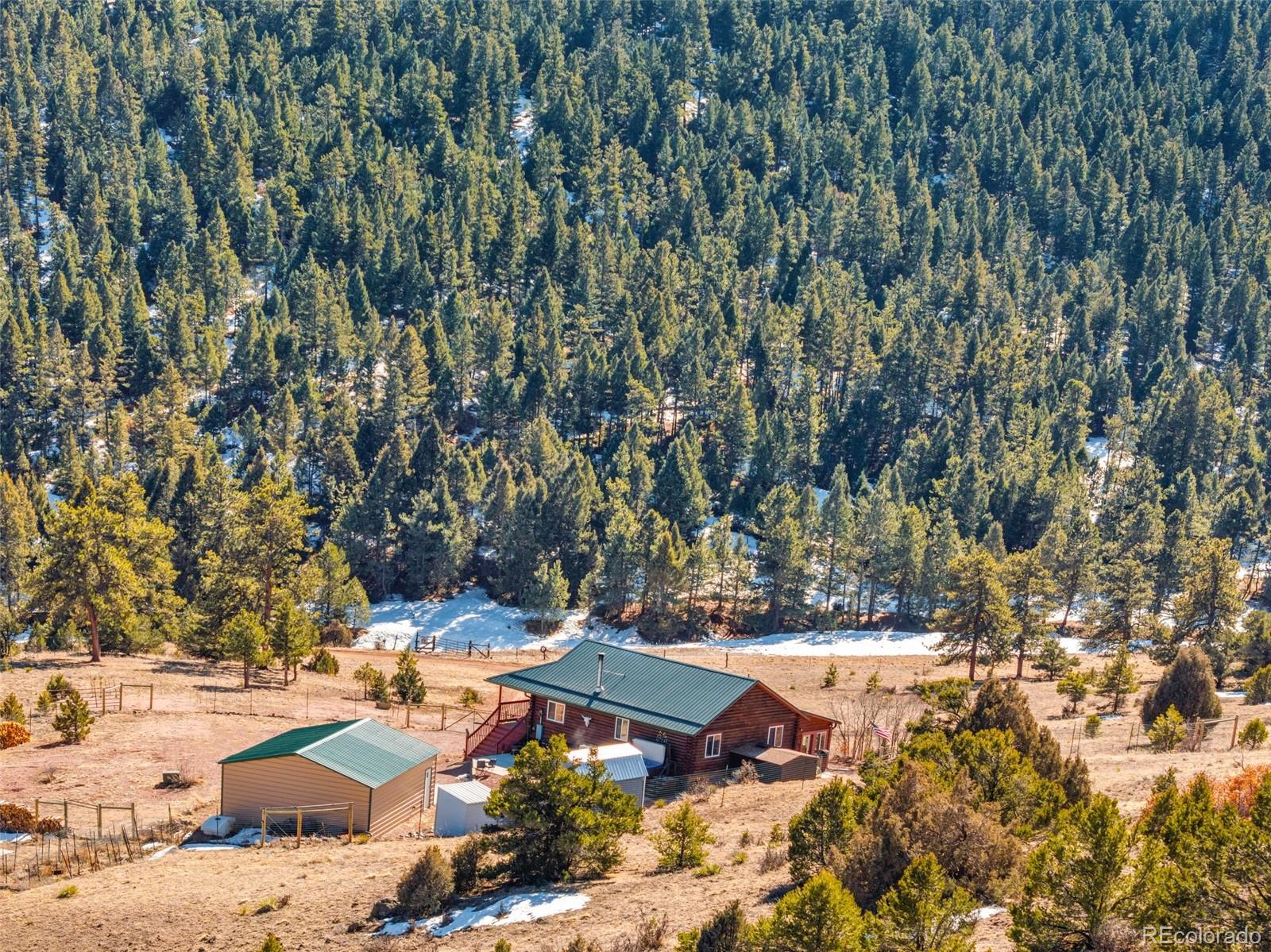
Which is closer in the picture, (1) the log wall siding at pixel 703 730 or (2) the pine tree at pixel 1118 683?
(1) the log wall siding at pixel 703 730

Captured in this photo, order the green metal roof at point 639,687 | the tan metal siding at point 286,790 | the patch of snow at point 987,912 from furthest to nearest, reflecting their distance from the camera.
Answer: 1. the green metal roof at point 639,687
2. the tan metal siding at point 286,790
3. the patch of snow at point 987,912

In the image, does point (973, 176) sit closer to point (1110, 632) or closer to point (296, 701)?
point (1110, 632)

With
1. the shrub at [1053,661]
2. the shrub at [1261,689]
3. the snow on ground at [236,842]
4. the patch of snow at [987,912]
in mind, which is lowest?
the shrub at [1053,661]

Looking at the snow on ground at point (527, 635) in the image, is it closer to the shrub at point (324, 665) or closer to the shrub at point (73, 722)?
the shrub at point (324, 665)

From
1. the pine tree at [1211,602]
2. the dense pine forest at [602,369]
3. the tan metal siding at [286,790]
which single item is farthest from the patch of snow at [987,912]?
the pine tree at [1211,602]

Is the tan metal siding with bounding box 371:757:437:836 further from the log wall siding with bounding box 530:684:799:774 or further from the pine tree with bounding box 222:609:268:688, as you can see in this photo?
the pine tree with bounding box 222:609:268:688

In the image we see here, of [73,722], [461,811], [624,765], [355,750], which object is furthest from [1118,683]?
[73,722]

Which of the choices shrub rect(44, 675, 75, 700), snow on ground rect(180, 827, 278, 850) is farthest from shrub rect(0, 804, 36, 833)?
shrub rect(44, 675, 75, 700)
